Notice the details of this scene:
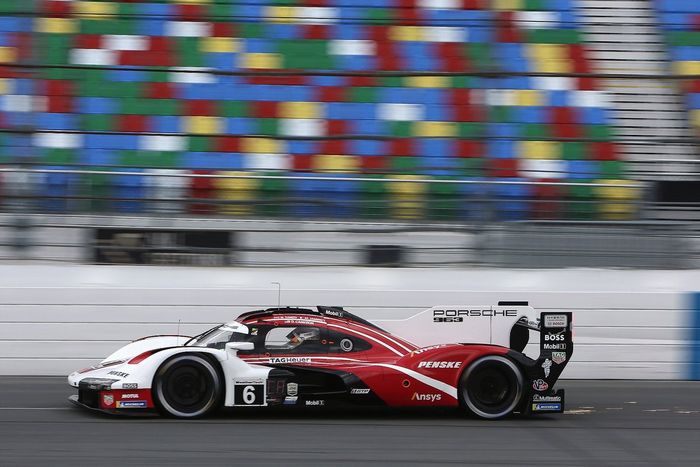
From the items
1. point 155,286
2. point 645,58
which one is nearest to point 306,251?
point 155,286

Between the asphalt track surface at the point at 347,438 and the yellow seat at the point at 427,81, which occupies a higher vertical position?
the yellow seat at the point at 427,81

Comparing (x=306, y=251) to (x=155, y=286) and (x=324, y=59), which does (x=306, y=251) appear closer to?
(x=155, y=286)

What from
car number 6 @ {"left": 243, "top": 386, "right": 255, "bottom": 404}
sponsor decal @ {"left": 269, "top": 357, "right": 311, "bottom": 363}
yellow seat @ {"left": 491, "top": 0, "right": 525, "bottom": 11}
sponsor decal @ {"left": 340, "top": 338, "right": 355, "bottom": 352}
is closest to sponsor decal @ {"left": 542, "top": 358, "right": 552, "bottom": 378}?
sponsor decal @ {"left": 340, "top": 338, "right": 355, "bottom": 352}

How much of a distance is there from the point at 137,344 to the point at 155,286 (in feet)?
8.15

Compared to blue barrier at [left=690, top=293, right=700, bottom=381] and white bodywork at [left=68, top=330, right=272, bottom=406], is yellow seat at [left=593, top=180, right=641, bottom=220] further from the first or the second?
white bodywork at [left=68, top=330, right=272, bottom=406]

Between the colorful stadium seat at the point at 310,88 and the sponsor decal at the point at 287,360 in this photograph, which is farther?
the colorful stadium seat at the point at 310,88

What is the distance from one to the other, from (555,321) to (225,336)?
2450 millimetres

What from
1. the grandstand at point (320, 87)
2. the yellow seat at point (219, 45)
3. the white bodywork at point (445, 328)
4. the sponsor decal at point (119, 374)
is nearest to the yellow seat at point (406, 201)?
the grandstand at point (320, 87)

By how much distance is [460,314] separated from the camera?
24.4 feet

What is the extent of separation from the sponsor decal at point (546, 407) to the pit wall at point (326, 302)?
115 inches

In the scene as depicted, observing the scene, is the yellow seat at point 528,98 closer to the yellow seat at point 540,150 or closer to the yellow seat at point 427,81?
the yellow seat at point 540,150

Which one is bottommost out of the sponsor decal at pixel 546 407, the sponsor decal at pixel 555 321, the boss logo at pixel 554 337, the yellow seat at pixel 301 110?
the sponsor decal at pixel 546 407

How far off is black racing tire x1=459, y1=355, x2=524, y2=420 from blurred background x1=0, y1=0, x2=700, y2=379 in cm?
294

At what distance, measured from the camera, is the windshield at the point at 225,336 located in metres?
7.07
